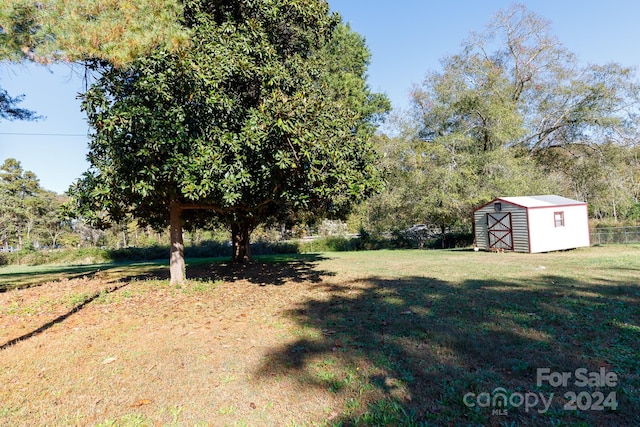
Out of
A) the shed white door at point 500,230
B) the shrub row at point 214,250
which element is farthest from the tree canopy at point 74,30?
the shrub row at point 214,250

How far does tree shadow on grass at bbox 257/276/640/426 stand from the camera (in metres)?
2.71

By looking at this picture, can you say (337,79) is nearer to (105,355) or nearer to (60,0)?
(60,0)

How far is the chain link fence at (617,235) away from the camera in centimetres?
1880

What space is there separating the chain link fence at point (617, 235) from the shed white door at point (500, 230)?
5502 millimetres

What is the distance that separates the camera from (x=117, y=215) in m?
9.09

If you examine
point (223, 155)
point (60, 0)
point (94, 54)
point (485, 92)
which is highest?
point (485, 92)

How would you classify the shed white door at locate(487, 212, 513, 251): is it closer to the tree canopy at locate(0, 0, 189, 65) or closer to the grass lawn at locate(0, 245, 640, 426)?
the grass lawn at locate(0, 245, 640, 426)

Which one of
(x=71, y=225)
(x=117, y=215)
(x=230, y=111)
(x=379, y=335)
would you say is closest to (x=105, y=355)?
(x=379, y=335)

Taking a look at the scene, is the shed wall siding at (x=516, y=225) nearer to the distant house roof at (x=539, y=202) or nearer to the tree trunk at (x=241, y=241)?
the distant house roof at (x=539, y=202)

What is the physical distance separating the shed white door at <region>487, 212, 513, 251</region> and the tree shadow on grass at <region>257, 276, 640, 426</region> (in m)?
12.2

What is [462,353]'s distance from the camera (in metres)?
3.84

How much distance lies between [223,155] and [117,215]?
414cm

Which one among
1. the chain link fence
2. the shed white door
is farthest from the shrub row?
the chain link fence

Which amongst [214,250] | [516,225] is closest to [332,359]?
[516,225]
